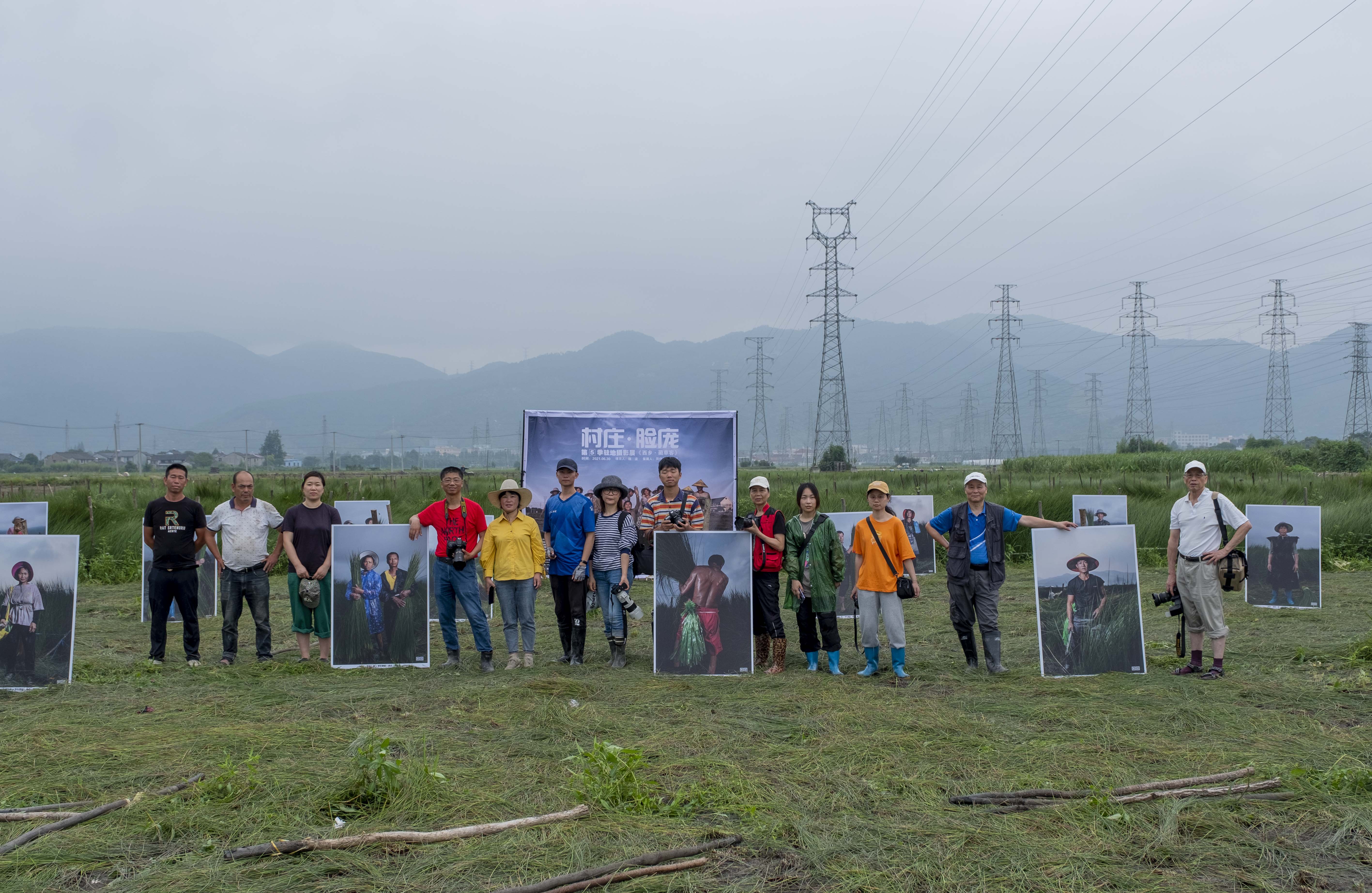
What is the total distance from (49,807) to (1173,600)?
8.53m

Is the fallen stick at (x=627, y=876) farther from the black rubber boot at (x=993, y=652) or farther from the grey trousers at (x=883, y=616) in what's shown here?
the black rubber boot at (x=993, y=652)

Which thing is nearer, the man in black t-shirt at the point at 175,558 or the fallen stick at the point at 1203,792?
the fallen stick at the point at 1203,792

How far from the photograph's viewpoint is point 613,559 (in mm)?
8906

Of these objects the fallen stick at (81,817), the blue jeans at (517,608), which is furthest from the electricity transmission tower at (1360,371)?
the fallen stick at (81,817)

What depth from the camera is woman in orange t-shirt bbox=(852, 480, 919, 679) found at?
26.9ft

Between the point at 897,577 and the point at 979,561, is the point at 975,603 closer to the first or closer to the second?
the point at 979,561

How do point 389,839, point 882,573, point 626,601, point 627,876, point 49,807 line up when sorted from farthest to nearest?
point 626,601, point 882,573, point 49,807, point 389,839, point 627,876

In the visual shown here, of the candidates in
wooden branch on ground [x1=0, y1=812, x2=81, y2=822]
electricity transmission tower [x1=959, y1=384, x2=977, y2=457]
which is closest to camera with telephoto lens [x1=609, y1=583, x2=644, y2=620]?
wooden branch on ground [x1=0, y1=812, x2=81, y2=822]

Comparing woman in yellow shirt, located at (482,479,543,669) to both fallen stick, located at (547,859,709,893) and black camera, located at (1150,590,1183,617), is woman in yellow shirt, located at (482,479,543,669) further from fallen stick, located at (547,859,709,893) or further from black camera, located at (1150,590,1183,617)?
black camera, located at (1150,590,1183,617)

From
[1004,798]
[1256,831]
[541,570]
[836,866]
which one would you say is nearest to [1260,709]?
[1256,831]

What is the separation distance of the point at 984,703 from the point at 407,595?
5168 millimetres

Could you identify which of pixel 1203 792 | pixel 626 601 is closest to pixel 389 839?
pixel 1203 792

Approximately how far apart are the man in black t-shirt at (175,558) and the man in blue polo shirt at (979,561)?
6.74 m

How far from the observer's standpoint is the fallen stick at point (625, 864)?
3893mm
